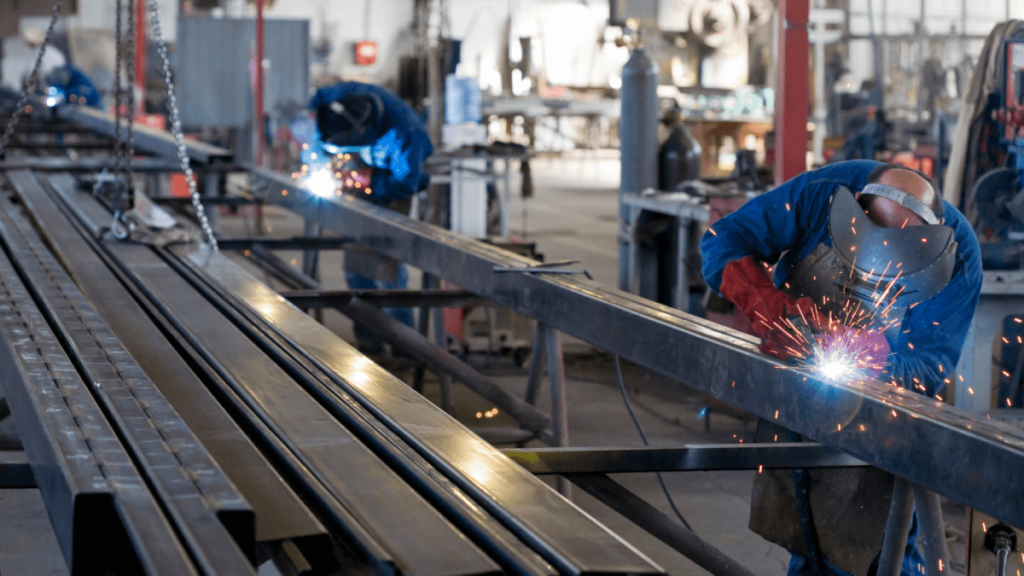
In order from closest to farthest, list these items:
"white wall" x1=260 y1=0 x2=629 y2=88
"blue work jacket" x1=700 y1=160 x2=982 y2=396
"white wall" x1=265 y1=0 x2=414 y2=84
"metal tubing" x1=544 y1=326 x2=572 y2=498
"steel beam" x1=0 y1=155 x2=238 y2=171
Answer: "blue work jacket" x1=700 y1=160 x2=982 y2=396 → "metal tubing" x1=544 y1=326 x2=572 y2=498 → "steel beam" x1=0 y1=155 x2=238 y2=171 → "white wall" x1=260 y1=0 x2=629 y2=88 → "white wall" x1=265 y1=0 x2=414 y2=84

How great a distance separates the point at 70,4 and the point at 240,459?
15.3m

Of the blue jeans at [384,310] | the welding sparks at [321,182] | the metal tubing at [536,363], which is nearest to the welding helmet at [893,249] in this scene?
the metal tubing at [536,363]

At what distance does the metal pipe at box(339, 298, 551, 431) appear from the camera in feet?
11.2

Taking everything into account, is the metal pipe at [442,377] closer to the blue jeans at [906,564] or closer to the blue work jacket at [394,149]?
the blue work jacket at [394,149]

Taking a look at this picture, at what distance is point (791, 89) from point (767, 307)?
2.42m

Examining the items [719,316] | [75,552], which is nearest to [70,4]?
[719,316]

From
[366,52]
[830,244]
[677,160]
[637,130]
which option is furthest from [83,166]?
[366,52]

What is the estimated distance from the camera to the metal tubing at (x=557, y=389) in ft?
10.5

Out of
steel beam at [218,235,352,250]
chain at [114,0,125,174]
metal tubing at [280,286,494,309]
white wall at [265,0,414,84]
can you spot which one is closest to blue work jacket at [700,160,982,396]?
metal tubing at [280,286,494,309]

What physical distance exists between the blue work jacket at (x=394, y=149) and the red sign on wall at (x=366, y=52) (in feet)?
52.9

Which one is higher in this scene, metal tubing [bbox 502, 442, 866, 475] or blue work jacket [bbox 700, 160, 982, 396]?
blue work jacket [bbox 700, 160, 982, 396]

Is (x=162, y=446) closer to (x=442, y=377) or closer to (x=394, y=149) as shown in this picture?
(x=442, y=377)

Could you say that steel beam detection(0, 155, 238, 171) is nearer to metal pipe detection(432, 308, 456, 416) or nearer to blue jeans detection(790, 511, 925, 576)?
metal pipe detection(432, 308, 456, 416)

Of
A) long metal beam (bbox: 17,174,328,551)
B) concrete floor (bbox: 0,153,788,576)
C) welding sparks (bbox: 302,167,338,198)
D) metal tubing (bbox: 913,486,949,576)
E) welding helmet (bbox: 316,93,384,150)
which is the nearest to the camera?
long metal beam (bbox: 17,174,328,551)
